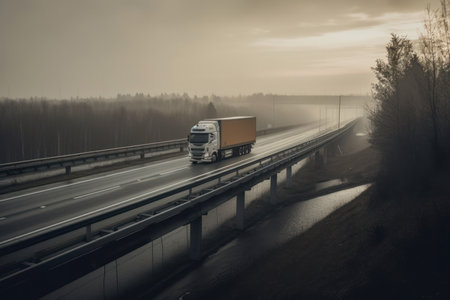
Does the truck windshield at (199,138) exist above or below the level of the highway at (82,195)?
above

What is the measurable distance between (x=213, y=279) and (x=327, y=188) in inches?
893

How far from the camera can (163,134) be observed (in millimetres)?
89938

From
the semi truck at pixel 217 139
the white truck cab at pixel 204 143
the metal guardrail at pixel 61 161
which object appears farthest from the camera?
the semi truck at pixel 217 139

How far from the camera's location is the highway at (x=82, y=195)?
14664 millimetres

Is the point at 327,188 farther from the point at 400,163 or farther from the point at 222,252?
the point at 222,252

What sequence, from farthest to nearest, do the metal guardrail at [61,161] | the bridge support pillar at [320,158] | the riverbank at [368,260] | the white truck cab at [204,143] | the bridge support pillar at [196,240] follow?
the bridge support pillar at [320,158] → the white truck cab at [204,143] → the metal guardrail at [61,161] → the bridge support pillar at [196,240] → the riverbank at [368,260]

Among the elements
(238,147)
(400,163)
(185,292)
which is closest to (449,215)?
(185,292)

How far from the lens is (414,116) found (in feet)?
95.9

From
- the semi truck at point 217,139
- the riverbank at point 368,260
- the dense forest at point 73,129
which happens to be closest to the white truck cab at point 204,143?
the semi truck at point 217,139

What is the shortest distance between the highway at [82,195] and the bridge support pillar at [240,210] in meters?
3.87

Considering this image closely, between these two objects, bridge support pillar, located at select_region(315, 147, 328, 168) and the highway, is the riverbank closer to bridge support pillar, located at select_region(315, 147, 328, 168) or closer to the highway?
the highway

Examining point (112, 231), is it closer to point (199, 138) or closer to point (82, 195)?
point (82, 195)

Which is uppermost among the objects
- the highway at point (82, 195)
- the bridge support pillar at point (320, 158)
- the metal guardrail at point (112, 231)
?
the metal guardrail at point (112, 231)

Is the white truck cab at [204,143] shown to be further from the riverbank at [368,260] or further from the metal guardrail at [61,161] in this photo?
the riverbank at [368,260]
